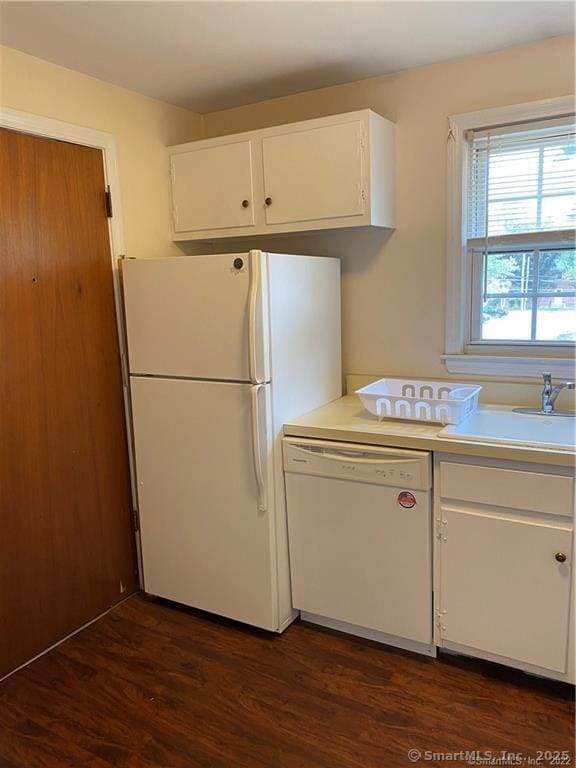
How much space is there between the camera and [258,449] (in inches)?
92.3

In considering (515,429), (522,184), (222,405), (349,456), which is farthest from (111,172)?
(515,429)

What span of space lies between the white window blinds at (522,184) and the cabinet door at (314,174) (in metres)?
0.51

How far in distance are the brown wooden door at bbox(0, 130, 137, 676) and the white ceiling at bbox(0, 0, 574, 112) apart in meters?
0.38

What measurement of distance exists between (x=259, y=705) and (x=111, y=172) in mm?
2194

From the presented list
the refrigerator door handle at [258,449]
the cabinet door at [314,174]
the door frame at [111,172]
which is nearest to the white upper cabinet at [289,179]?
the cabinet door at [314,174]

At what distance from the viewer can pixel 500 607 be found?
82.4 inches

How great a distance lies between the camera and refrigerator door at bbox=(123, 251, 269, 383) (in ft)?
7.43

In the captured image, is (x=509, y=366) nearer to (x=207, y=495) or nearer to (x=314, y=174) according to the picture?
(x=314, y=174)

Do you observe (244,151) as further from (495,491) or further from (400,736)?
(400,736)

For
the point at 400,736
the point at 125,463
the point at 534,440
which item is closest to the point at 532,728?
the point at 400,736

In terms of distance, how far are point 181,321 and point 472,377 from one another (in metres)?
1.28

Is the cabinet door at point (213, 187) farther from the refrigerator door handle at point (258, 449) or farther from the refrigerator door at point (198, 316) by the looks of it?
the refrigerator door handle at point (258, 449)

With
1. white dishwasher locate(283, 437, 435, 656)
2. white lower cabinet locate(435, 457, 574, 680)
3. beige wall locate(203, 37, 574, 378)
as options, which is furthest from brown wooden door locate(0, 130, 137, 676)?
white lower cabinet locate(435, 457, 574, 680)

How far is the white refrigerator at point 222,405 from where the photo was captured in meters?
2.32
